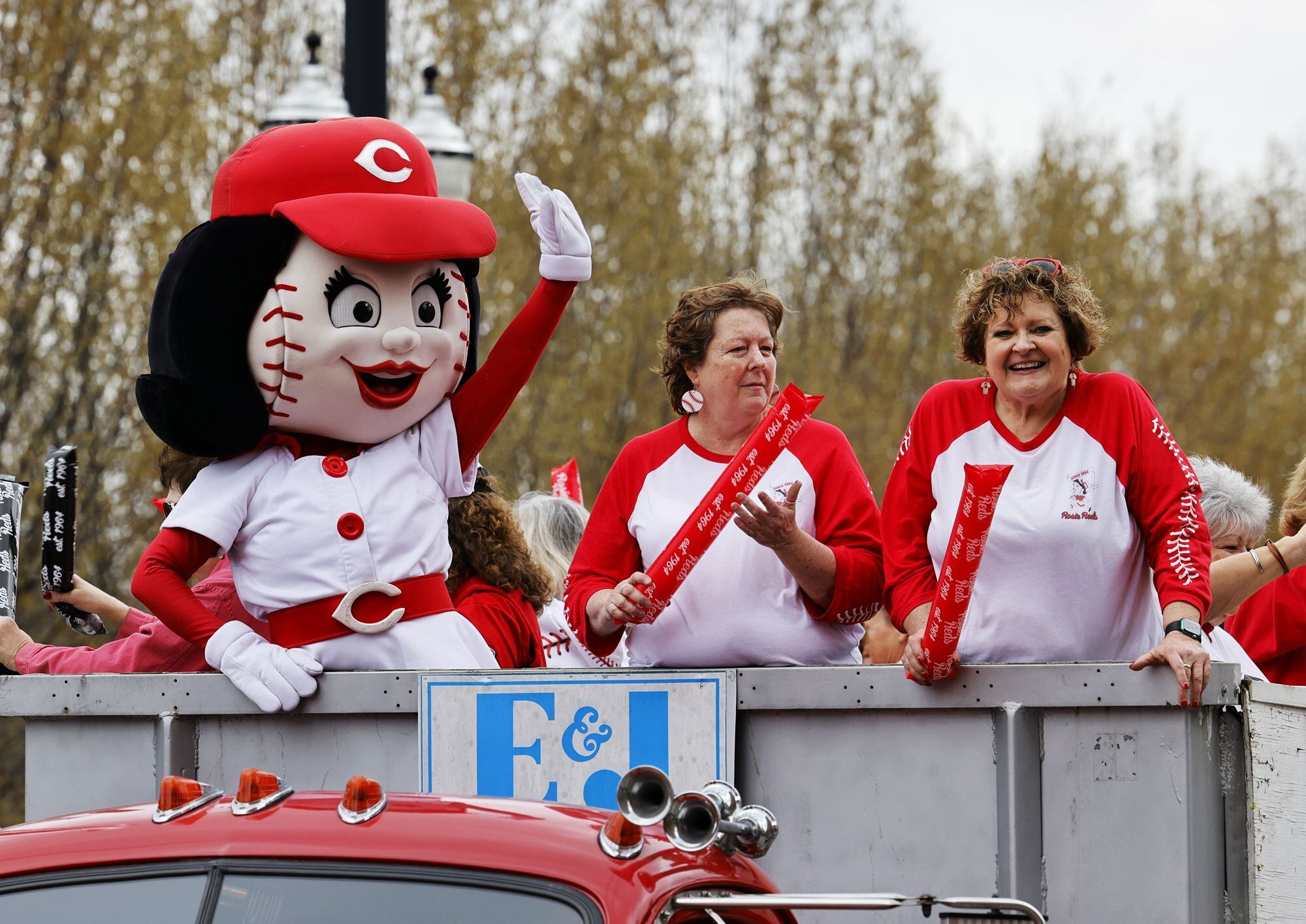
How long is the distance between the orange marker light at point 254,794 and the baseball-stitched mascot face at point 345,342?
2.20 metres

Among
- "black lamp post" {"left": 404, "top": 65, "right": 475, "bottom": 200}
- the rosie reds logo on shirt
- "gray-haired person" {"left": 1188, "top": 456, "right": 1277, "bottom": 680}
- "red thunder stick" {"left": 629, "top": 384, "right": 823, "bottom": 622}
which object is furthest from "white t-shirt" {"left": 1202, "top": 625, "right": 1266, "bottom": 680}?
"black lamp post" {"left": 404, "top": 65, "right": 475, "bottom": 200}

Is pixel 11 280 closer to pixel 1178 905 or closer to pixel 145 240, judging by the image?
pixel 145 240

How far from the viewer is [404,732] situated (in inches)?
185

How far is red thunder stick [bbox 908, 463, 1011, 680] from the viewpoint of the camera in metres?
4.05

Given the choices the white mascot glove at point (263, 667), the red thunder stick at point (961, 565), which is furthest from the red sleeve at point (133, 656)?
the red thunder stick at point (961, 565)

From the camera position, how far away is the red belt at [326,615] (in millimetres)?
5121

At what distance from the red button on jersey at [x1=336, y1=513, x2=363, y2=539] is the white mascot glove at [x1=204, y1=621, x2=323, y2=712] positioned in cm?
37

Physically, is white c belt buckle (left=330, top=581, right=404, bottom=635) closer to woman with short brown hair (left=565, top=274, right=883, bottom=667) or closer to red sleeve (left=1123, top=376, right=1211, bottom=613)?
woman with short brown hair (left=565, top=274, right=883, bottom=667)

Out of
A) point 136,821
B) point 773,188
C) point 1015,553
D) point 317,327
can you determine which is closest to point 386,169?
point 317,327

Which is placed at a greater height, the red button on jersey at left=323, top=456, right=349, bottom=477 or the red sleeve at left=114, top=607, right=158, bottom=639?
the red button on jersey at left=323, top=456, right=349, bottom=477

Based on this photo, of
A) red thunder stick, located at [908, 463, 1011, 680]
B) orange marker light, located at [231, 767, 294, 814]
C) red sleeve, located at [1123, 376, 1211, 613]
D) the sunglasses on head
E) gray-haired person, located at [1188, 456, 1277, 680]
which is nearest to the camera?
orange marker light, located at [231, 767, 294, 814]

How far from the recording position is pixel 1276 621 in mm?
5961

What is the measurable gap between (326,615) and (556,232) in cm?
128

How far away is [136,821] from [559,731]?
1.55 m
